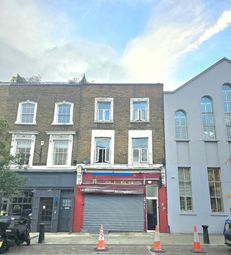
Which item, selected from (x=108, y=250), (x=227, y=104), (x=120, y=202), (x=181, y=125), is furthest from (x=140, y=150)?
(x=108, y=250)

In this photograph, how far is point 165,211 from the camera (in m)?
16.0


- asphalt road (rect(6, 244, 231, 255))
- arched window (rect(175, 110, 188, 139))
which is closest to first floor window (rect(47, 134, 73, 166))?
asphalt road (rect(6, 244, 231, 255))

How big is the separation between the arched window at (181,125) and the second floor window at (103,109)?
16.2 feet

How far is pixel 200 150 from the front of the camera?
55.8ft

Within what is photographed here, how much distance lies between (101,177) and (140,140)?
12.8 ft

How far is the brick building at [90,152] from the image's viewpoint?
640 inches

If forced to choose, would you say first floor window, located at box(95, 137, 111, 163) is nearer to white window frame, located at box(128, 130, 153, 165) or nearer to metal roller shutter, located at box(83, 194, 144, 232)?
white window frame, located at box(128, 130, 153, 165)

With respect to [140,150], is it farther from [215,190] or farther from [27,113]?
[27,113]

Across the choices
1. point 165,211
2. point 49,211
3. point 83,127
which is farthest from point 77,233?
point 83,127

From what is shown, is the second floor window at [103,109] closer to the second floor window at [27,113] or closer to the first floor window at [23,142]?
the second floor window at [27,113]

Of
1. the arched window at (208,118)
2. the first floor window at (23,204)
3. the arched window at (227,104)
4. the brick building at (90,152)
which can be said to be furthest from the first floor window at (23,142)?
the arched window at (227,104)

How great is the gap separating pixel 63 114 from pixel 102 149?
4168mm

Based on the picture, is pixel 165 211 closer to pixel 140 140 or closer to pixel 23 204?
pixel 140 140

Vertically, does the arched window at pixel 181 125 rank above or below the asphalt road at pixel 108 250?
above
